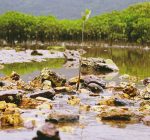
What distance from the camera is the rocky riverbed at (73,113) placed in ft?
79.5

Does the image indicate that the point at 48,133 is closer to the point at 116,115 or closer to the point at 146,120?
the point at 116,115

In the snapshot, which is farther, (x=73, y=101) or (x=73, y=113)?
(x=73, y=101)

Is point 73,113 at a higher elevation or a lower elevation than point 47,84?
higher

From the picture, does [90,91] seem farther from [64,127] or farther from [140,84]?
[64,127]

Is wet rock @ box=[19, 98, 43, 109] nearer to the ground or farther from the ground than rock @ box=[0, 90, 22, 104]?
nearer to the ground

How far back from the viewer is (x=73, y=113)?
28938mm

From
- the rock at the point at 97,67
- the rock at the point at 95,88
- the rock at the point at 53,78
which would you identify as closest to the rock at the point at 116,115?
the rock at the point at 95,88

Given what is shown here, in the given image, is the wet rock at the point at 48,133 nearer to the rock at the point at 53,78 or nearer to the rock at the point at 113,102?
the rock at the point at 113,102

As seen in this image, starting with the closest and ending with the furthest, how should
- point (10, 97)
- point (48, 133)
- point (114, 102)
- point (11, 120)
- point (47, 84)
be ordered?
1. point (48, 133)
2. point (11, 120)
3. point (10, 97)
4. point (114, 102)
5. point (47, 84)

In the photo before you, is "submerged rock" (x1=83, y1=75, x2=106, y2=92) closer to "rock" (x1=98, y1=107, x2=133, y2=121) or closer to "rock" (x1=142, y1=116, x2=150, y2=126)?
"rock" (x1=98, y1=107, x2=133, y2=121)

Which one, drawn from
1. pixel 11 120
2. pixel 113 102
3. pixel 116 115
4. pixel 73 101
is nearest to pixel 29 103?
pixel 73 101

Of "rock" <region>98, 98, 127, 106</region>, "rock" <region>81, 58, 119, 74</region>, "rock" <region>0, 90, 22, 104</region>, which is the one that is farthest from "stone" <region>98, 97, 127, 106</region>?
"rock" <region>81, 58, 119, 74</region>

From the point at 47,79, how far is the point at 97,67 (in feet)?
79.2

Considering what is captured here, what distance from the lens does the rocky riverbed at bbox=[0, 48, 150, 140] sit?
24.2m
